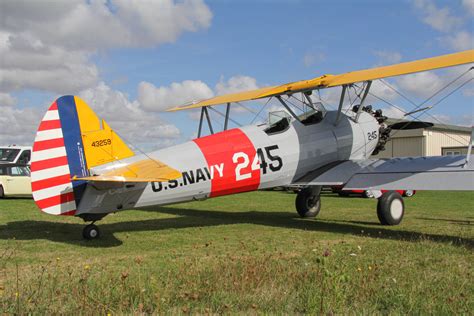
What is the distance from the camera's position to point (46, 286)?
4.27 meters

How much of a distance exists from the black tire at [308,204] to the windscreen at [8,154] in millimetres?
14733

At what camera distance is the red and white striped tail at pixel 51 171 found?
23.2ft

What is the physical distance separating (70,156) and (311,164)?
505cm

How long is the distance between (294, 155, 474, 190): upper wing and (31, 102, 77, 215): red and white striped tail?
477cm

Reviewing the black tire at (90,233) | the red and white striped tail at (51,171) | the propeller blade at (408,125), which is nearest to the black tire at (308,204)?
the propeller blade at (408,125)

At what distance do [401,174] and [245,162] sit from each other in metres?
→ 2.94

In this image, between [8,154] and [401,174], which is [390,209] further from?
[8,154]

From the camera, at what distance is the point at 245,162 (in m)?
8.98

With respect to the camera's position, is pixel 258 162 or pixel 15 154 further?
pixel 15 154

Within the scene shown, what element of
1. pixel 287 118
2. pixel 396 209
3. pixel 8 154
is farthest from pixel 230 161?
pixel 8 154

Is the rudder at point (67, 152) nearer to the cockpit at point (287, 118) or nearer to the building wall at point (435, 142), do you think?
the cockpit at point (287, 118)

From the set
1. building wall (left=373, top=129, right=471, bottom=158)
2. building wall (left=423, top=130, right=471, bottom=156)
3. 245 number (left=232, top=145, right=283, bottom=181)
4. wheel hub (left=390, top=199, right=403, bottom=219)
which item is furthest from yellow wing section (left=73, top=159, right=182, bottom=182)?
building wall (left=423, top=130, right=471, bottom=156)

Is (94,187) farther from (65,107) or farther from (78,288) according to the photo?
(78,288)

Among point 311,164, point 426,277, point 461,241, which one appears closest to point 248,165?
point 311,164
